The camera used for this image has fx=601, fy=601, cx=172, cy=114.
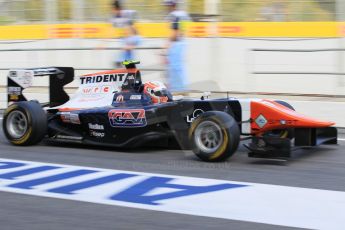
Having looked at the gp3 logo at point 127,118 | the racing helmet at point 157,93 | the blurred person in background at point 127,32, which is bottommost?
the gp3 logo at point 127,118

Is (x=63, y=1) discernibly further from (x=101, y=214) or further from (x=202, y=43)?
(x=101, y=214)

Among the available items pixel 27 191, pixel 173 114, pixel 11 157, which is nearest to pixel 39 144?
pixel 11 157

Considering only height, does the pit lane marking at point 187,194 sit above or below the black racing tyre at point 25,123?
below

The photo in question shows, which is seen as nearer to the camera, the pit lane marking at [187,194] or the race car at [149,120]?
the pit lane marking at [187,194]

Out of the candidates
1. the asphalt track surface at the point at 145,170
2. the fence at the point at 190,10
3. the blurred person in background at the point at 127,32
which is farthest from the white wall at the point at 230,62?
the asphalt track surface at the point at 145,170

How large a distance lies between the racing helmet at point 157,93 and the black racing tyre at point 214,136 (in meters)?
0.87

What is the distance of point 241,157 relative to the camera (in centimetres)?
700

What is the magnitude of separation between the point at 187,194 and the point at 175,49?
568 cm

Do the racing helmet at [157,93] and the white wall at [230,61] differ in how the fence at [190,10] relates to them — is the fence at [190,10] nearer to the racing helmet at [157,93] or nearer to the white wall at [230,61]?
the white wall at [230,61]

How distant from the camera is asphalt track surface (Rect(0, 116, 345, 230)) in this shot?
4.56 meters

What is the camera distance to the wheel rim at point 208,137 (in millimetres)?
6489

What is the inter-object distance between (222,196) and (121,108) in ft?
7.98

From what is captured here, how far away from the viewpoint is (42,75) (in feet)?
26.9

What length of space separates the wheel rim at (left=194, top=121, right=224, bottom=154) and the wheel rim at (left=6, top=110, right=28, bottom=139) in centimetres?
248
